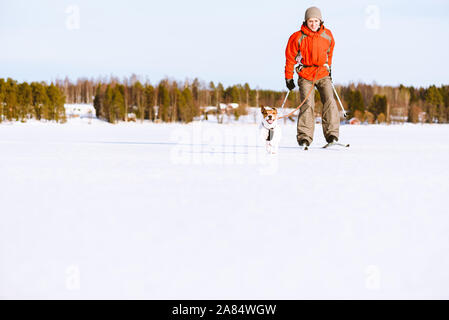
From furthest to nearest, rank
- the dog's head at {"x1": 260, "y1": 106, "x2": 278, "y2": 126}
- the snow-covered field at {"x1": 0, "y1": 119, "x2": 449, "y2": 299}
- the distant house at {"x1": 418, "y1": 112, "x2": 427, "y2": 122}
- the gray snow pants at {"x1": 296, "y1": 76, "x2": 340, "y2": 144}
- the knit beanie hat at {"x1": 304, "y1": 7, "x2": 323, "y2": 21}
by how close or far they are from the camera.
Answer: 1. the distant house at {"x1": 418, "y1": 112, "x2": 427, "y2": 122}
2. the gray snow pants at {"x1": 296, "y1": 76, "x2": 340, "y2": 144}
3. the knit beanie hat at {"x1": 304, "y1": 7, "x2": 323, "y2": 21}
4. the dog's head at {"x1": 260, "y1": 106, "x2": 278, "y2": 126}
5. the snow-covered field at {"x1": 0, "y1": 119, "x2": 449, "y2": 299}

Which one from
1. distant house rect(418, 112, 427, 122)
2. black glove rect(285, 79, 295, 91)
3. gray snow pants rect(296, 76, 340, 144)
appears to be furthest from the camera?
distant house rect(418, 112, 427, 122)

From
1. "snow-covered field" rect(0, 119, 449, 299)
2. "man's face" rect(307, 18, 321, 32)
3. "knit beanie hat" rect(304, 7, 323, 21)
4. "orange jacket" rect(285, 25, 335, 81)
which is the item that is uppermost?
"knit beanie hat" rect(304, 7, 323, 21)

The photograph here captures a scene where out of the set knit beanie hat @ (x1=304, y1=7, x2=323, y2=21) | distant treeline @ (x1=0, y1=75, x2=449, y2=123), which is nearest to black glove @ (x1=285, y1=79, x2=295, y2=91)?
knit beanie hat @ (x1=304, y1=7, x2=323, y2=21)

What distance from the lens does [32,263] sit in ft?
7.81

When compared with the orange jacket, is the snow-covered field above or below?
below

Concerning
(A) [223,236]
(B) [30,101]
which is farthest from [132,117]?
(A) [223,236]

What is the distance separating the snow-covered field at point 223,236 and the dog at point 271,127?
222 cm

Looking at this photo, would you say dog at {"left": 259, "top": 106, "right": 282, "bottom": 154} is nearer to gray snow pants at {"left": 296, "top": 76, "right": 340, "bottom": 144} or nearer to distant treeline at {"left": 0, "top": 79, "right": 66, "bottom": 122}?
gray snow pants at {"left": 296, "top": 76, "right": 340, "bottom": 144}

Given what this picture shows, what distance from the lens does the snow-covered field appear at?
2.13m

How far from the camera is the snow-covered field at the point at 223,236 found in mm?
2131

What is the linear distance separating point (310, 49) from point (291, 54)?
348 mm

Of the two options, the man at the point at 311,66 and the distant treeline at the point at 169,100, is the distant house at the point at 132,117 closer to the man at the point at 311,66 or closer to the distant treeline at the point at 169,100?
the distant treeline at the point at 169,100
